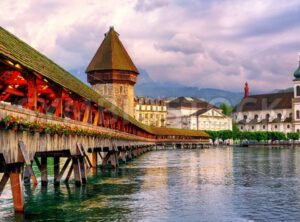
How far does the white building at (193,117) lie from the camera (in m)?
168

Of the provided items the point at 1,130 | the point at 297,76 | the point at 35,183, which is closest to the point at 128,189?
the point at 35,183

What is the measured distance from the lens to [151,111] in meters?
162

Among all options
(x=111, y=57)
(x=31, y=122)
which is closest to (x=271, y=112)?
(x=111, y=57)

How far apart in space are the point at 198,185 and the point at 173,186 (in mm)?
1552

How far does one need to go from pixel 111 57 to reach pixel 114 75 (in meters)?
4.71

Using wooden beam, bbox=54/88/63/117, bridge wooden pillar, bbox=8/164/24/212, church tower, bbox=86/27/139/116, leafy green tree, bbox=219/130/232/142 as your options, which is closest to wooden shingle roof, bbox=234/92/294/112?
leafy green tree, bbox=219/130/232/142

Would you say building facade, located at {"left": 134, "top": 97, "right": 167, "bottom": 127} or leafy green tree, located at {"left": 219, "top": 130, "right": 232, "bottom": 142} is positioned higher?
building facade, located at {"left": 134, "top": 97, "right": 167, "bottom": 127}

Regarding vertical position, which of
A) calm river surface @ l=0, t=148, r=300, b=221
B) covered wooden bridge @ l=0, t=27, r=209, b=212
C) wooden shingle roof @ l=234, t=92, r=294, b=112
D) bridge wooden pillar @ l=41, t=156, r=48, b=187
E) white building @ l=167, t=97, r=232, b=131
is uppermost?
wooden shingle roof @ l=234, t=92, r=294, b=112

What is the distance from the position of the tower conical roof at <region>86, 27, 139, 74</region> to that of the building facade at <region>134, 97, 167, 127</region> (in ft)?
176

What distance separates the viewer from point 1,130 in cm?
1472

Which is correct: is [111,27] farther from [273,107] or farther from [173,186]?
[273,107]

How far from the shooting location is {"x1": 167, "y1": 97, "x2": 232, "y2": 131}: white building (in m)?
168

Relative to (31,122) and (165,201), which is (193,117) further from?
(31,122)

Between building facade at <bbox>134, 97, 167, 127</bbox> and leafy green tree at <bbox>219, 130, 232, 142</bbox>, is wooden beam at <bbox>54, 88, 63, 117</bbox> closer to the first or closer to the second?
leafy green tree at <bbox>219, 130, 232, 142</bbox>
